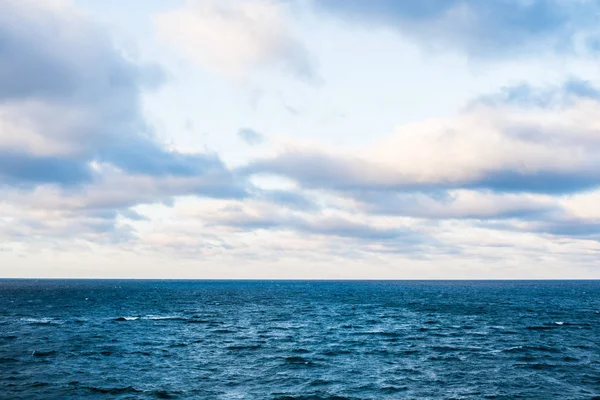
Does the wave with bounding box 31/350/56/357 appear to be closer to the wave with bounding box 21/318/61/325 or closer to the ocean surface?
the ocean surface

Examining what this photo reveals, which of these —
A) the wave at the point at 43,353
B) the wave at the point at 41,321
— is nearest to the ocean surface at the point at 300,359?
the wave at the point at 43,353

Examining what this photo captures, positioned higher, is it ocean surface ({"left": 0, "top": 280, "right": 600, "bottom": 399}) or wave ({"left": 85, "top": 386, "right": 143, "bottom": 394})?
ocean surface ({"left": 0, "top": 280, "right": 600, "bottom": 399})

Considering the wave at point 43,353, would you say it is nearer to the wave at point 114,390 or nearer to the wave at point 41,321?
the wave at point 114,390

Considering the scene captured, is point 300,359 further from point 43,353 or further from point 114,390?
point 43,353

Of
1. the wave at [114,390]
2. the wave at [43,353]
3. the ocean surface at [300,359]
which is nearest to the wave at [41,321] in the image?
the ocean surface at [300,359]

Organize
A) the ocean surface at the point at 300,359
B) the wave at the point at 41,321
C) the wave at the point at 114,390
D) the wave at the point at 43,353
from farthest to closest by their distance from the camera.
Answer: the wave at the point at 41,321 → the wave at the point at 43,353 → the ocean surface at the point at 300,359 → the wave at the point at 114,390

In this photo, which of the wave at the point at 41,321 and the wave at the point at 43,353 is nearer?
the wave at the point at 43,353

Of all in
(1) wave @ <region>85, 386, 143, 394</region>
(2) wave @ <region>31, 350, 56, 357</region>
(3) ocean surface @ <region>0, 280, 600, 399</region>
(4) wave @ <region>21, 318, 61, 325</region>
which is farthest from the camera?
(4) wave @ <region>21, 318, 61, 325</region>

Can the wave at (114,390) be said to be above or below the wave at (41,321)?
below

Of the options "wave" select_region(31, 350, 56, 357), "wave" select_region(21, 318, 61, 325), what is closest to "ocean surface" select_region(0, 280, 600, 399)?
"wave" select_region(31, 350, 56, 357)

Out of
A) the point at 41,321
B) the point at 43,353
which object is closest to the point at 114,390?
the point at 43,353

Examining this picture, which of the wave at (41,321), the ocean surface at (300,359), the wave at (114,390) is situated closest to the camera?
the wave at (114,390)

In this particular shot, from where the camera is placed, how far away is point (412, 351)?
2827 inches

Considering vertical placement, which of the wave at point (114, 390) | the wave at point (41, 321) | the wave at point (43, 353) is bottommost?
the wave at point (114, 390)
